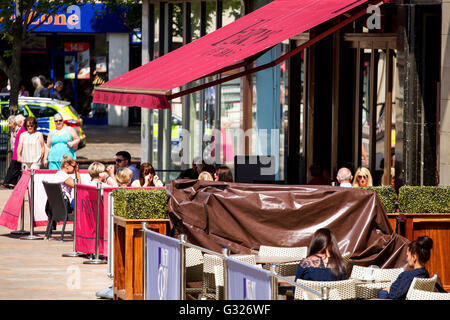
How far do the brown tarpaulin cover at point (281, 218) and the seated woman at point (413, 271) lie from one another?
1.75 m

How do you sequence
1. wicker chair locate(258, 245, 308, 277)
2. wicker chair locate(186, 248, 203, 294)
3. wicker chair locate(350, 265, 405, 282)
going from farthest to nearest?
wicker chair locate(258, 245, 308, 277)
wicker chair locate(186, 248, 203, 294)
wicker chair locate(350, 265, 405, 282)

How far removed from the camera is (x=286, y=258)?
10.1 meters

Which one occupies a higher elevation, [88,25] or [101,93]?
[88,25]

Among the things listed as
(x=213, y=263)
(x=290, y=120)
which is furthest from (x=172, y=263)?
(x=290, y=120)

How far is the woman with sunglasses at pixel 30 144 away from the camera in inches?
766

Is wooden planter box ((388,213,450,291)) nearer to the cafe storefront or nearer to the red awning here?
the red awning

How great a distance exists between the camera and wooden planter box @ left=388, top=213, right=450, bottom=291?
11.0m

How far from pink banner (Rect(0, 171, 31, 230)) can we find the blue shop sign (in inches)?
975

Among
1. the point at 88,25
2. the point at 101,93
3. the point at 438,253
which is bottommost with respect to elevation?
the point at 438,253

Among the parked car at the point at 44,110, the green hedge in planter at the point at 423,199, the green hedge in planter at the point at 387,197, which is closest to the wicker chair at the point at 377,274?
the green hedge in planter at the point at 387,197

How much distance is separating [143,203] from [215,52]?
334 cm

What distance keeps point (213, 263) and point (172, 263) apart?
1.30 m

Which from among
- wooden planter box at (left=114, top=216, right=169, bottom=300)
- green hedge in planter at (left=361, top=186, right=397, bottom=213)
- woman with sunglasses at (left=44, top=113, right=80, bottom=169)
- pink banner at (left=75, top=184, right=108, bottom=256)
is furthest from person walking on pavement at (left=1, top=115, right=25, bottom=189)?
green hedge in planter at (left=361, top=186, right=397, bottom=213)
